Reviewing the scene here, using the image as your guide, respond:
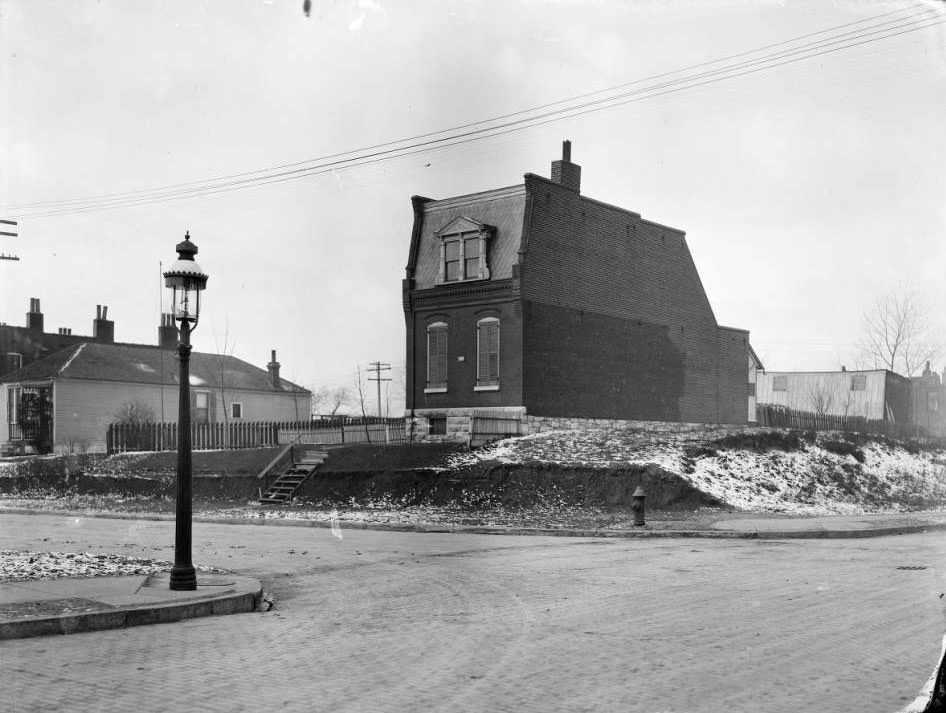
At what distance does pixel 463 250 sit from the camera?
1389 inches

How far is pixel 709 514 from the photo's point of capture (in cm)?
2380

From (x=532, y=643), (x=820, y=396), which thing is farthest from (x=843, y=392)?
(x=532, y=643)

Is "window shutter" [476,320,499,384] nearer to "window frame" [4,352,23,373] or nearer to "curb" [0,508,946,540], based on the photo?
"curb" [0,508,946,540]

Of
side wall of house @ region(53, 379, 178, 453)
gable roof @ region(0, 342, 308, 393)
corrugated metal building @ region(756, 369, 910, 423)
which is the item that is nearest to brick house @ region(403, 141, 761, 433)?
side wall of house @ region(53, 379, 178, 453)

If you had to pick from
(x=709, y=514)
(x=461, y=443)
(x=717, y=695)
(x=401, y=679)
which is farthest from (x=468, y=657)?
(x=461, y=443)

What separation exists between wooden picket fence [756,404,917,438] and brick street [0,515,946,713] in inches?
1331

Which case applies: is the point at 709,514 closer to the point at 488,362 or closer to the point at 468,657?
the point at 488,362

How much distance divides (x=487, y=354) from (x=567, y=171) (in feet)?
26.4

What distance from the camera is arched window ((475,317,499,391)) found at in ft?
112

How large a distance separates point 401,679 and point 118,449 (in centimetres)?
3530

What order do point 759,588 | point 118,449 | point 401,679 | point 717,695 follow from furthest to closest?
point 118,449 < point 759,588 < point 401,679 < point 717,695

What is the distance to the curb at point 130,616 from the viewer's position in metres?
8.98

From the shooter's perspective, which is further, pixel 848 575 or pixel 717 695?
pixel 848 575

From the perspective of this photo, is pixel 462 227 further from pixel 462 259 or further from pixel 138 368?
pixel 138 368
